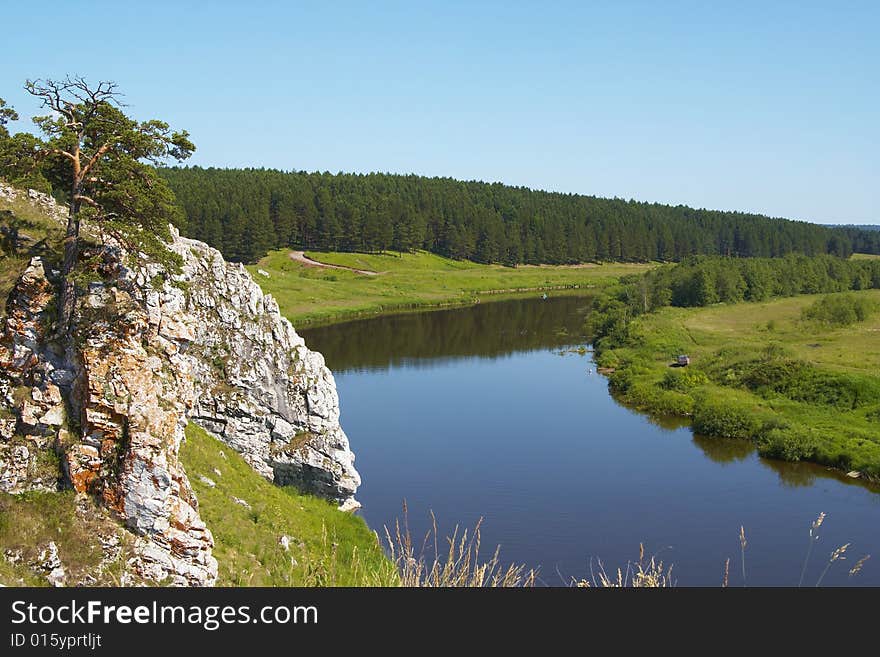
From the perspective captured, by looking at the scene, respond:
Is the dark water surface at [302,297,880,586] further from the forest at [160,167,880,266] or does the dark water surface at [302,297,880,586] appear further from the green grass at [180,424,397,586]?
the forest at [160,167,880,266]

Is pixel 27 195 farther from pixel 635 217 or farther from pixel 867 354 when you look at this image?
pixel 635 217

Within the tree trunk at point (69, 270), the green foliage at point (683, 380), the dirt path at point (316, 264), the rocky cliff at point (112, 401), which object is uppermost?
the dirt path at point (316, 264)

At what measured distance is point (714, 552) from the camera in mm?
30438

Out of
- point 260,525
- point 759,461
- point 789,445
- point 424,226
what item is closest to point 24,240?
point 260,525

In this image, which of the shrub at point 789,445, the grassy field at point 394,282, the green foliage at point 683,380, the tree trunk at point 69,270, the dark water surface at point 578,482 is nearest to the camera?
the tree trunk at point 69,270

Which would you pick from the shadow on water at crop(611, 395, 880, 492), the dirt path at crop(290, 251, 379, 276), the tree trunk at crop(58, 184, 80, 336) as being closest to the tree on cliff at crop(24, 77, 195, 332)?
the tree trunk at crop(58, 184, 80, 336)

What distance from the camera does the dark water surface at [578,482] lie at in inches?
1207

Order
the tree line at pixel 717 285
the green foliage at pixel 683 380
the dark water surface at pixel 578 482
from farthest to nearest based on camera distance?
1. the tree line at pixel 717 285
2. the green foliage at pixel 683 380
3. the dark water surface at pixel 578 482

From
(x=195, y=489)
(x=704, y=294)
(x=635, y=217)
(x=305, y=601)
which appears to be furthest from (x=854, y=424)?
(x=635, y=217)

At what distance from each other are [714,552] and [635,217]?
17178cm

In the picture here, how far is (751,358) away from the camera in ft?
198

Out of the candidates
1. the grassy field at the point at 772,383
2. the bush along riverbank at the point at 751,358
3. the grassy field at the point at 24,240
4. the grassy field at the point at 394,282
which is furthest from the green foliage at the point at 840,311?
the grassy field at the point at 24,240

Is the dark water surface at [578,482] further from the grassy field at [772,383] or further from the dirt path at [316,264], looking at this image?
the dirt path at [316,264]

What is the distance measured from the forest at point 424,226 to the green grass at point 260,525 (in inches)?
3482
